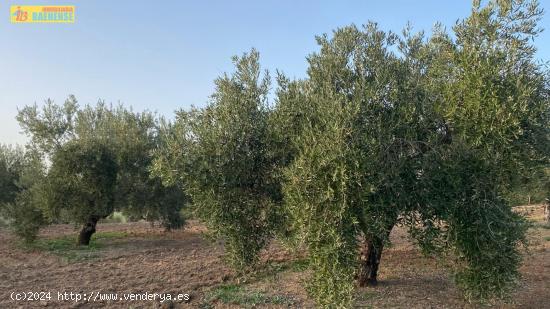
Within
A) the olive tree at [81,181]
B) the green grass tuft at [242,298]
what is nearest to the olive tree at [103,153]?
the olive tree at [81,181]

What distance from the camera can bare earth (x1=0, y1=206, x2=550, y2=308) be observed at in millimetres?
11383

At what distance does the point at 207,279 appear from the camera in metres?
14.1

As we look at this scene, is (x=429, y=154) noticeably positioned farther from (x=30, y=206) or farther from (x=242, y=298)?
(x=30, y=206)

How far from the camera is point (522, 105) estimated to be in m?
9.15

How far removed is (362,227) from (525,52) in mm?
5740

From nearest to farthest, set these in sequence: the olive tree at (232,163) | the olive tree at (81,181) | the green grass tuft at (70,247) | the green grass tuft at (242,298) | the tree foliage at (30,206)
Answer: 1. the olive tree at (232,163)
2. the green grass tuft at (242,298)
3. the green grass tuft at (70,247)
4. the olive tree at (81,181)
5. the tree foliage at (30,206)

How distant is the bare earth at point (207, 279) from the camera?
37.3 feet

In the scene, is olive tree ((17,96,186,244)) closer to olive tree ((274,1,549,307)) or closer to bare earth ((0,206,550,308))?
bare earth ((0,206,550,308))

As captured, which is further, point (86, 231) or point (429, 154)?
point (86, 231)

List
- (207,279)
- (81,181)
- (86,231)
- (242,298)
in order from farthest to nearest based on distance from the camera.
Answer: (86,231) < (81,181) < (207,279) < (242,298)

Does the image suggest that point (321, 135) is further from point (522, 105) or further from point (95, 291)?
point (95, 291)

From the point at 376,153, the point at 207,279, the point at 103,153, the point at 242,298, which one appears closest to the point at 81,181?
the point at 103,153

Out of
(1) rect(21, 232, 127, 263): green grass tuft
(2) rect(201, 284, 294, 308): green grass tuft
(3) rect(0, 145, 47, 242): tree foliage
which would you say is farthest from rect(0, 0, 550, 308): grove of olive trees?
(3) rect(0, 145, 47, 242): tree foliage

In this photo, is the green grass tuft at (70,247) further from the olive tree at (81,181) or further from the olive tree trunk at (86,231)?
the olive tree at (81,181)
